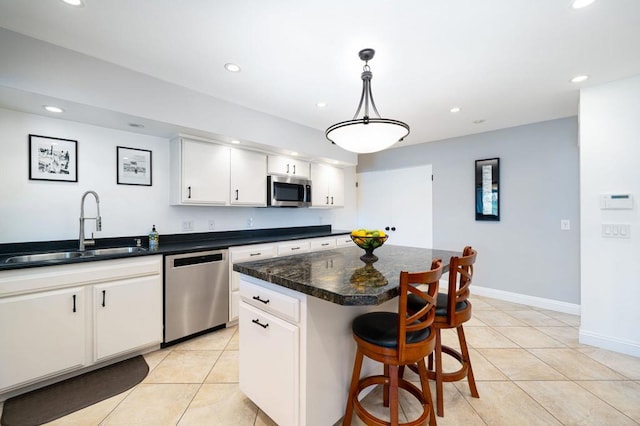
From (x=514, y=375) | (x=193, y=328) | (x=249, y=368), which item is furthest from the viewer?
(x=193, y=328)

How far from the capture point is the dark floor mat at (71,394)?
1.67 m

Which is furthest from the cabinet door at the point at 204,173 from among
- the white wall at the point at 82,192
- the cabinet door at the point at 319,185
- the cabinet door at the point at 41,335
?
the cabinet door at the point at 319,185

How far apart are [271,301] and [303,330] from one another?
0.86ft

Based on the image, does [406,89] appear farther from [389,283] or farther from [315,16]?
[389,283]

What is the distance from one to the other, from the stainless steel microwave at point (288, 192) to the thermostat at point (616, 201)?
320 cm

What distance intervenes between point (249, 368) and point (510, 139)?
4239 millimetres

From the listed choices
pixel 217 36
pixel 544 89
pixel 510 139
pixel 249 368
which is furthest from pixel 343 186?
pixel 249 368

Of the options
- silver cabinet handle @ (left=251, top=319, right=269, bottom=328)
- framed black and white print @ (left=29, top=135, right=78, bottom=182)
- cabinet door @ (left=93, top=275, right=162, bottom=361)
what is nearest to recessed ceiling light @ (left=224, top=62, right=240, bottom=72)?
framed black and white print @ (left=29, top=135, right=78, bottom=182)

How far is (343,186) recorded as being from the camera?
475 cm

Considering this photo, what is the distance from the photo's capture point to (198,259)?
2627mm

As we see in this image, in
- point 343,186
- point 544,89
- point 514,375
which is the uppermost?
point 544,89

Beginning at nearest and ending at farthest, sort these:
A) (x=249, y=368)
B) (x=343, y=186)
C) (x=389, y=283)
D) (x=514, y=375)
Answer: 1. (x=389, y=283)
2. (x=249, y=368)
3. (x=514, y=375)
4. (x=343, y=186)

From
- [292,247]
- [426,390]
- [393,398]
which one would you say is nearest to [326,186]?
[292,247]

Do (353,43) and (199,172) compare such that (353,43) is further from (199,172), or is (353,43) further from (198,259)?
(198,259)
